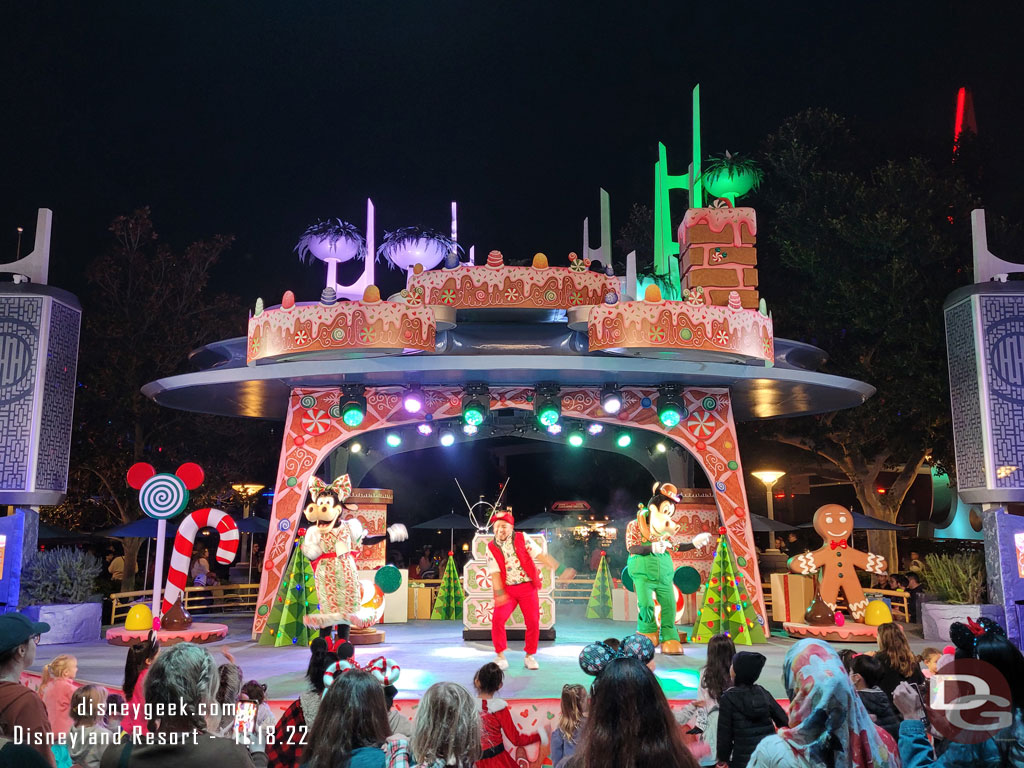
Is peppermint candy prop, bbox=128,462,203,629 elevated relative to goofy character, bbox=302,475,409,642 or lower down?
Answer: elevated

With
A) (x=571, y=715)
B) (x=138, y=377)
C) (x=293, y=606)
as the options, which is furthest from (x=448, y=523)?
(x=571, y=715)

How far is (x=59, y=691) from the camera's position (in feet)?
15.9

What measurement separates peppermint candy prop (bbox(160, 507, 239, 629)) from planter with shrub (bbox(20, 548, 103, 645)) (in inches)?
82.6

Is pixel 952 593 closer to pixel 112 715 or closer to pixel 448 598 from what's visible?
pixel 448 598

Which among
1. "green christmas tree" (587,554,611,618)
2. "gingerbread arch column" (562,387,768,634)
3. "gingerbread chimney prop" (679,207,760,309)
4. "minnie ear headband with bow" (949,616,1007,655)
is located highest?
"gingerbread chimney prop" (679,207,760,309)

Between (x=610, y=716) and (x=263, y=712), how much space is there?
2.67m

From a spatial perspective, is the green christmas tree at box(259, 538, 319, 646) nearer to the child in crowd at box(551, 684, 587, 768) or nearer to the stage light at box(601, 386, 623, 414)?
the stage light at box(601, 386, 623, 414)

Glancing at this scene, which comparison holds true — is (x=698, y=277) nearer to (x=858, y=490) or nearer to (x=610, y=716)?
(x=858, y=490)

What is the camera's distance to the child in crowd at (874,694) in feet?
14.3

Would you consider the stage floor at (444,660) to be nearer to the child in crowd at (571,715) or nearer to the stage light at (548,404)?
the stage light at (548,404)

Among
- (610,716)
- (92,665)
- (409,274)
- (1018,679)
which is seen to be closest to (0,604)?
(92,665)

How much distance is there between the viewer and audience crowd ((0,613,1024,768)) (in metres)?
2.77

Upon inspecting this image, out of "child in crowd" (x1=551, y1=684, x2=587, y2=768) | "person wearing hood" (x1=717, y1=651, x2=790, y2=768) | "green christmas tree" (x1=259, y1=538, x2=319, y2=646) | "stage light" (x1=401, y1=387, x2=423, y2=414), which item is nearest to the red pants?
"green christmas tree" (x1=259, y1=538, x2=319, y2=646)

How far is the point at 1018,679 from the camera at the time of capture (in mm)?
3035
